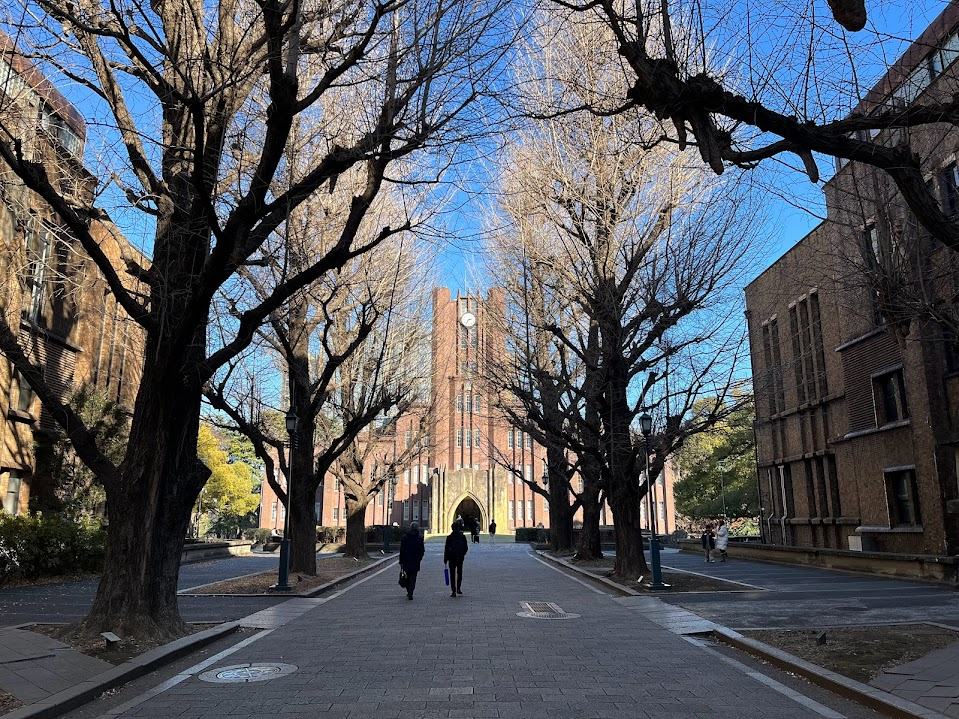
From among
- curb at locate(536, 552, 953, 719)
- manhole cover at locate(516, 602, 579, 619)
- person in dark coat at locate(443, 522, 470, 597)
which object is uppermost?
person in dark coat at locate(443, 522, 470, 597)

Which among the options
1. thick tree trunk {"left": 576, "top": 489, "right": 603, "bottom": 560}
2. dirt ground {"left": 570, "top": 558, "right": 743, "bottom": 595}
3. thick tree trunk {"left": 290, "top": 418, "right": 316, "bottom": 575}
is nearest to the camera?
dirt ground {"left": 570, "top": 558, "right": 743, "bottom": 595}

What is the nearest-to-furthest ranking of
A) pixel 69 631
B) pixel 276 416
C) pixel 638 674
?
pixel 638 674 < pixel 69 631 < pixel 276 416

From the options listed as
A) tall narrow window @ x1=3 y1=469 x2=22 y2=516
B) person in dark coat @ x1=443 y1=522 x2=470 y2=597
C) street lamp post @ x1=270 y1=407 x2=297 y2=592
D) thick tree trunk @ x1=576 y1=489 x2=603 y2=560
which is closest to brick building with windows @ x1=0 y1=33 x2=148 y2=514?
tall narrow window @ x1=3 y1=469 x2=22 y2=516

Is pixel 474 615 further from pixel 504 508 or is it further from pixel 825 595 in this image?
pixel 504 508

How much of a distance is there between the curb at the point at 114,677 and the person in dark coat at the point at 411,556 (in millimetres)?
5329

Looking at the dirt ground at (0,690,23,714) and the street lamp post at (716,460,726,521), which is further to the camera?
the street lamp post at (716,460,726,521)

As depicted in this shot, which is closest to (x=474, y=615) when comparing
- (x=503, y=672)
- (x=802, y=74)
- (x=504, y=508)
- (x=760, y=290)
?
(x=503, y=672)

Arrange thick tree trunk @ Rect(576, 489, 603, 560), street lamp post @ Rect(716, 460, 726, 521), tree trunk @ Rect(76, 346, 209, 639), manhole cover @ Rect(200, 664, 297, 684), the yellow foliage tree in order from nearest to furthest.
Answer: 1. manhole cover @ Rect(200, 664, 297, 684)
2. tree trunk @ Rect(76, 346, 209, 639)
3. thick tree trunk @ Rect(576, 489, 603, 560)
4. the yellow foliage tree
5. street lamp post @ Rect(716, 460, 726, 521)

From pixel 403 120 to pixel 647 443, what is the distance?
10.2 m

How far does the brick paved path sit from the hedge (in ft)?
28.2

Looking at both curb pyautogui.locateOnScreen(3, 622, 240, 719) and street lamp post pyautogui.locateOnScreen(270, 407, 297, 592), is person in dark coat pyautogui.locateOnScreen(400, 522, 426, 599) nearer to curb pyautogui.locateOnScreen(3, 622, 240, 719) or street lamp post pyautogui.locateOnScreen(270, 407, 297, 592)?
street lamp post pyautogui.locateOnScreen(270, 407, 297, 592)

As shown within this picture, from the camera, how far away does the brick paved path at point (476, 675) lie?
5902 mm

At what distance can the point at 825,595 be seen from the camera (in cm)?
1395

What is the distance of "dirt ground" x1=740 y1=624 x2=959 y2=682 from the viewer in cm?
721
